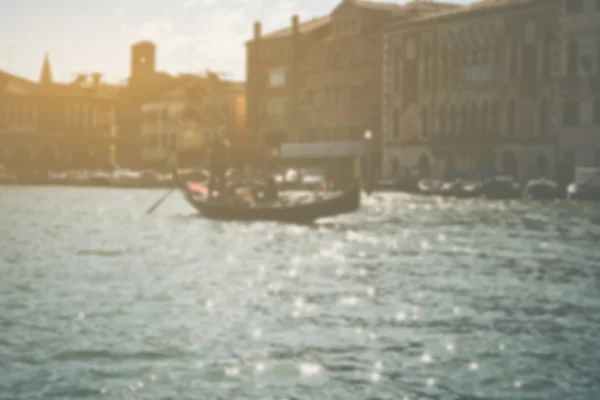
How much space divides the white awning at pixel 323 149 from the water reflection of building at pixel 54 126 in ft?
91.0

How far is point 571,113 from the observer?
49812 mm

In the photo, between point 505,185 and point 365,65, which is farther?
point 365,65

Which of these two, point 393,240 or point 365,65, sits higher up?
point 365,65

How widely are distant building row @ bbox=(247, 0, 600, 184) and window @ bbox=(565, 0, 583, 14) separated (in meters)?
0.05

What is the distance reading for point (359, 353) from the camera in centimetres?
1043

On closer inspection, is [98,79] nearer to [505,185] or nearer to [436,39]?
[436,39]

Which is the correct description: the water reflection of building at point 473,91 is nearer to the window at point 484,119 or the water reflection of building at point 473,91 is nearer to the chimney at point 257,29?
the window at point 484,119

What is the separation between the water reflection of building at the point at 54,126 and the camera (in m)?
86.2

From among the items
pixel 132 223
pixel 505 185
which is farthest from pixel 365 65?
pixel 132 223

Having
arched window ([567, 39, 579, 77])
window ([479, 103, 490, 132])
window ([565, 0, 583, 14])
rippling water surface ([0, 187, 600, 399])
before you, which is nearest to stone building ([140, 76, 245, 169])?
window ([479, 103, 490, 132])

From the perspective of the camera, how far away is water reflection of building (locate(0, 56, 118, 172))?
86.2m

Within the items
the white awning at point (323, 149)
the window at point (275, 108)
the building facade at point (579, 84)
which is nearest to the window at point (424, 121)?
the white awning at point (323, 149)

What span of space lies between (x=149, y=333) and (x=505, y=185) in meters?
37.4

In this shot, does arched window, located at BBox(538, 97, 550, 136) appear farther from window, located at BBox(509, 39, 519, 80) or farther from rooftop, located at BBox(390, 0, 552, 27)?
rooftop, located at BBox(390, 0, 552, 27)
